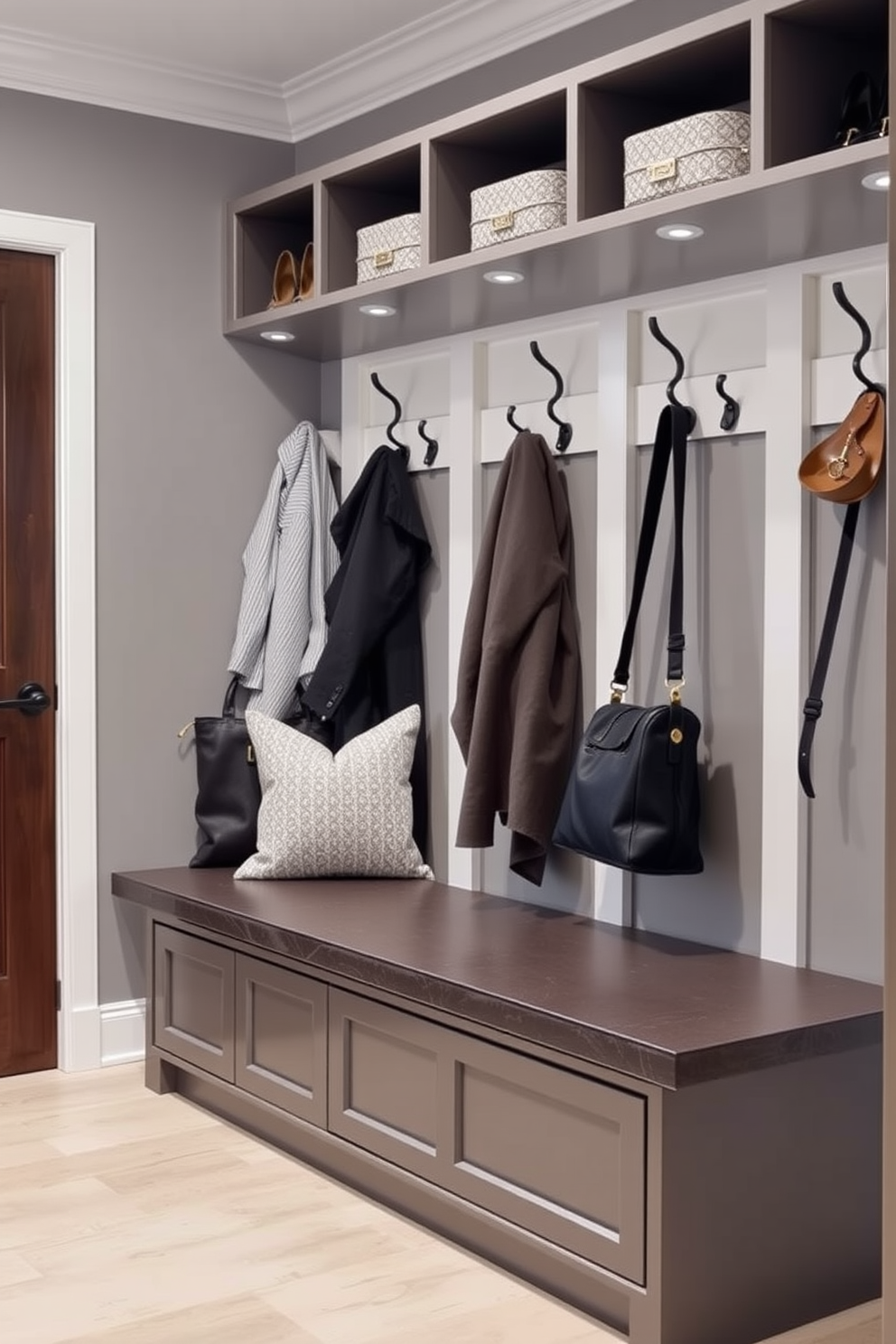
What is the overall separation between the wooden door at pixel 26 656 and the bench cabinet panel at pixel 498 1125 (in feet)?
3.69

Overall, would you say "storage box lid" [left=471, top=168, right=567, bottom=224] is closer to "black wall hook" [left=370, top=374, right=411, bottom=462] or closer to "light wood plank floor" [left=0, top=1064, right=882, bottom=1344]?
"black wall hook" [left=370, top=374, right=411, bottom=462]

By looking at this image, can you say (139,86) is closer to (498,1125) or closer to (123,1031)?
(123,1031)

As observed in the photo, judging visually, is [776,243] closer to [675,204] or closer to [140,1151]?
[675,204]

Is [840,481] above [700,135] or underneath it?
underneath

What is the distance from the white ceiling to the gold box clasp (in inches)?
25.9

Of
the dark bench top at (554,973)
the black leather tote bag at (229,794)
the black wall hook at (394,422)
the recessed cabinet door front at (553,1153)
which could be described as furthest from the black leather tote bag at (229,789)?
the recessed cabinet door front at (553,1153)

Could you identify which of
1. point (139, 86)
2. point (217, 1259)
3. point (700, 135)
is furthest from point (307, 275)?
point (217, 1259)

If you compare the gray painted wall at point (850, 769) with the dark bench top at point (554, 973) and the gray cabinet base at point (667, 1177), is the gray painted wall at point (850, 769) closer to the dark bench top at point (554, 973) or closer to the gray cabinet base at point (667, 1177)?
the dark bench top at point (554, 973)

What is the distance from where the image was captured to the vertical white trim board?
Answer: 3.86 meters

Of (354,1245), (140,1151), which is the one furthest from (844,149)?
(140,1151)

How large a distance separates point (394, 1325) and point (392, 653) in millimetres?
1742

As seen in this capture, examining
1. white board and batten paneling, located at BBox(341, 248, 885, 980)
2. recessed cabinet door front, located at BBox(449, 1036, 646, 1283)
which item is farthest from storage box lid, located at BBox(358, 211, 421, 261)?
recessed cabinet door front, located at BBox(449, 1036, 646, 1283)

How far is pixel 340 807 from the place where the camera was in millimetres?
3668

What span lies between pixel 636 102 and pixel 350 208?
90 centimetres
